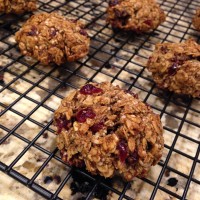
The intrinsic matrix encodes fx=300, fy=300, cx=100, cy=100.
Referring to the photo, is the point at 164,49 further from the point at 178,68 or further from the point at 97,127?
the point at 97,127

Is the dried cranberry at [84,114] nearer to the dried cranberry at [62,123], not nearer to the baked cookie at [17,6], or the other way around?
the dried cranberry at [62,123]

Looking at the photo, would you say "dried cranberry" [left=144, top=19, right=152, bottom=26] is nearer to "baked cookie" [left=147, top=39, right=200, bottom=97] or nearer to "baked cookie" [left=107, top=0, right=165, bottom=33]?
"baked cookie" [left=107, top=0, right=165, bottom=33]

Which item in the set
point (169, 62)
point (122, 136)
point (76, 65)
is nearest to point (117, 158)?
point (122, 136)

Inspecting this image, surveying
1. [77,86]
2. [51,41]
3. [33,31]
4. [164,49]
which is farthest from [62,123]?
[164,49]

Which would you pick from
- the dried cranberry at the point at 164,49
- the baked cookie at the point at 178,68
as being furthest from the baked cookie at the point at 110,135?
the dried cranberry at the point at 164,49

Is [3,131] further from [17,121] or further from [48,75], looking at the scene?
[48,75]

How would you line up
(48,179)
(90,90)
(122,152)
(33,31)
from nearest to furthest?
(122,152)
(48,179)
(90,90)
(33,31)
